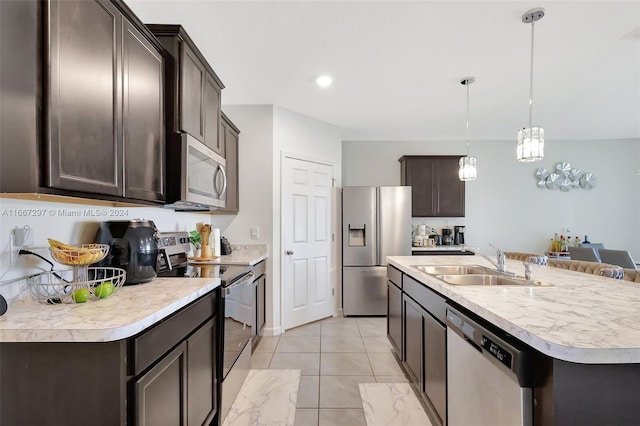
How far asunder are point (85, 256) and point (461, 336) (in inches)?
63.9

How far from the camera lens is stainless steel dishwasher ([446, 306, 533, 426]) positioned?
0.91m

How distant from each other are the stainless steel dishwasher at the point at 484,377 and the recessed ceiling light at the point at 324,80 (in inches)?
87.0

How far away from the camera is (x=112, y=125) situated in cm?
128

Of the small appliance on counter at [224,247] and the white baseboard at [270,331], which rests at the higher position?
the small appliance on counter at [224,247]

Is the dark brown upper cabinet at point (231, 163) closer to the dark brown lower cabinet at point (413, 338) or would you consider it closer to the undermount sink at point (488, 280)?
the dark brown lower cabinet at point (413, 338)

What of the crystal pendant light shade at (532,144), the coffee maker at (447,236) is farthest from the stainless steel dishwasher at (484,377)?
the coffee maker at (447,236)

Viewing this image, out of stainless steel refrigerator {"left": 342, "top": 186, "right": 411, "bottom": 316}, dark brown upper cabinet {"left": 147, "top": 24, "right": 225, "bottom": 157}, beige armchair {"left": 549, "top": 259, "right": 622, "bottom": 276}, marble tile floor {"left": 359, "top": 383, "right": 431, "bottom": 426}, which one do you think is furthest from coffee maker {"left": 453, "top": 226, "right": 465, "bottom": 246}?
dark brown upper cabinet {"left": 147, "top": 24, "right": 225, "bottom": 157}

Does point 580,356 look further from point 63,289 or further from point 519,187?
point 519,187

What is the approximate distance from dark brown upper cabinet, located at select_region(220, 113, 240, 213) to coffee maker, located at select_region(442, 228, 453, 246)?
326cm

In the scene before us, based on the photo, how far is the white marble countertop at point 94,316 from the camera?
0.87 m

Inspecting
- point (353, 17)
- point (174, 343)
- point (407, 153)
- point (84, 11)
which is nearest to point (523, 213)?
point (407, 153)

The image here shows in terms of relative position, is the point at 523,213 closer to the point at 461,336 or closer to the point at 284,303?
the point at 284,303

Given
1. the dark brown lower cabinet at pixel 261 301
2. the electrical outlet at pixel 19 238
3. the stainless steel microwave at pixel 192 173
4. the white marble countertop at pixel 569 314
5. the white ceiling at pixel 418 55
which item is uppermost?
the white ceiling at pixel 418 55

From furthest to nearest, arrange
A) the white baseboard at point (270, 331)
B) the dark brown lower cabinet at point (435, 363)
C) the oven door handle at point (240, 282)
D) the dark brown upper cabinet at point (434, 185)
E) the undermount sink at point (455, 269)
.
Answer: the dark brown upper cabinet at point (434, 185) < the white baseboard at point (270, 331) < the undermount sink at point (455, 269) < the oven door handle at point (240, 282) < the dark brown lower cabinet at point (435, 363)
